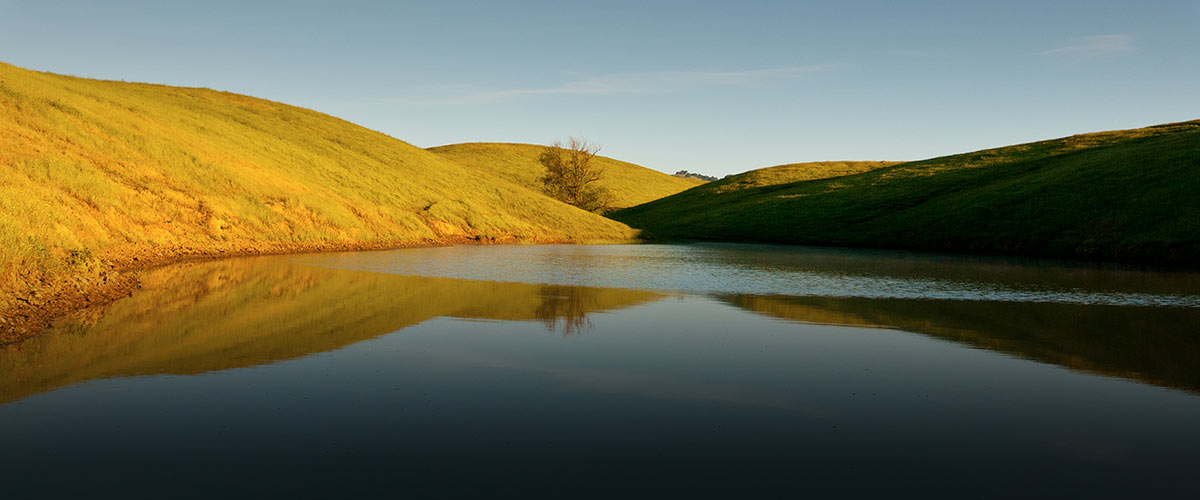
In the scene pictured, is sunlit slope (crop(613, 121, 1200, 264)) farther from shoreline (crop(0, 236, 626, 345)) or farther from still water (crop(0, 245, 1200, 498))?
shoreline (crop(0, 236, 626, 345))

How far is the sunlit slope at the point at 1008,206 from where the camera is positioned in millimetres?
50219

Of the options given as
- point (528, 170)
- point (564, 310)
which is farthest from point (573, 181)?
point (564, 310)

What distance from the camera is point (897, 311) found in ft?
72.7

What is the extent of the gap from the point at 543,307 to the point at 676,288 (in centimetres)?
839

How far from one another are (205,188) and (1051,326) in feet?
159

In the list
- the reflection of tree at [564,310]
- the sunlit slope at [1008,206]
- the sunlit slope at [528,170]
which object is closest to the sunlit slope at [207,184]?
the reflection of tree at [564,310]

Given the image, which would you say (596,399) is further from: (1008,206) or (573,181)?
(573,181)

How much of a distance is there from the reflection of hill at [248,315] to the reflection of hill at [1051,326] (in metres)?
6.56

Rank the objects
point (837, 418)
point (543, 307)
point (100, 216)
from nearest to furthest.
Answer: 1. point (837, 418)
2. point (543, 307)
3. point (100, 216)

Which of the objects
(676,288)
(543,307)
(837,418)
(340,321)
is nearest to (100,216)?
(340,321)

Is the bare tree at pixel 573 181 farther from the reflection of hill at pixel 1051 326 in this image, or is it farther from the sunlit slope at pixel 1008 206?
the reflection of hill at pixel 1051 326

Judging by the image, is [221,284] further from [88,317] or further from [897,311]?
[897,311]

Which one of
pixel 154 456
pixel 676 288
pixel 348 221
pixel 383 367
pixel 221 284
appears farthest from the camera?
pixel 348 221

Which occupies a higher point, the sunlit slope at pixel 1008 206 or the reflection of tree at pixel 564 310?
the sunlit slope at pixel 1008 206
